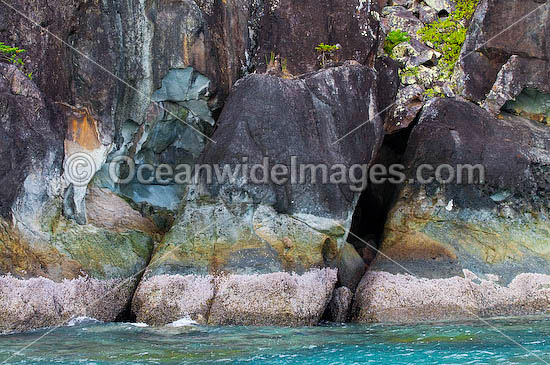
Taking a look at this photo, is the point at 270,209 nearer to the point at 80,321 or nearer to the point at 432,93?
the point at 80,321

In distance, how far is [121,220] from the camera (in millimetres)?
11727

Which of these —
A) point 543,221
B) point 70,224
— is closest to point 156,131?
point 70,224

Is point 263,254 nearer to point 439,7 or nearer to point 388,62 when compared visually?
point 388,62

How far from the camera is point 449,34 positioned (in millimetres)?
16750

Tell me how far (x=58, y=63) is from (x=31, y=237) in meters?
3.22

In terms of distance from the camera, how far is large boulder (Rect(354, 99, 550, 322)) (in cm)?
1066

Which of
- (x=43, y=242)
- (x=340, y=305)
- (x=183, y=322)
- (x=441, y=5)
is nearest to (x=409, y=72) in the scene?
(x=441, y=5)

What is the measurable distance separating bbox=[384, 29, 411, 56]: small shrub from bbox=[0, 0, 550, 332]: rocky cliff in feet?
6.76

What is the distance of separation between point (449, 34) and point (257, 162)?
333 inches

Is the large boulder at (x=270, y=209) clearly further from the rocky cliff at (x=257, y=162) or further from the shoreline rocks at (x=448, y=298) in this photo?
the shoreline rocks at (x=448, y=298)

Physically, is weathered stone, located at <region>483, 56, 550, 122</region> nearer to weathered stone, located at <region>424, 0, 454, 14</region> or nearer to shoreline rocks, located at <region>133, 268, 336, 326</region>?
weathered stone, located at <region>424, 0, 454, 14</region>

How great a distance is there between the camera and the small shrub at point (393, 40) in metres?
16.2

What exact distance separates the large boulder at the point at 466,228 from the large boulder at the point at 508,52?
73 centimetres

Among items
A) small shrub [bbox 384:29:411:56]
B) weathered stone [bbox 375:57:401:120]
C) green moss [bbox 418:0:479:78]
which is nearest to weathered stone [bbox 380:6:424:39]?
green moss [bbox 418:0:479:78]
